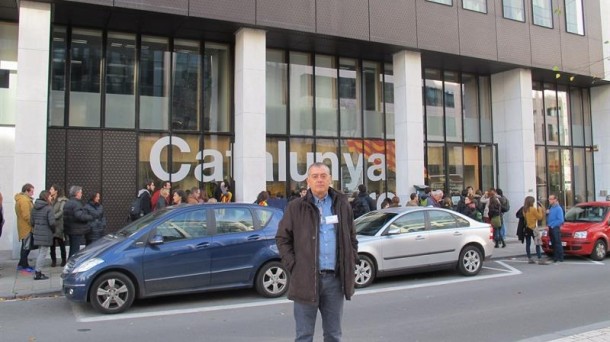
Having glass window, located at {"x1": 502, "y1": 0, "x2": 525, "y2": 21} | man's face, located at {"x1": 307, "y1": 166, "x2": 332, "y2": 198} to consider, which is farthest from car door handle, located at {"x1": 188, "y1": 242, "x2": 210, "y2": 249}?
glass window, located at {"x1": 502, "y1": 0, "x2": 525, "y2": 21}

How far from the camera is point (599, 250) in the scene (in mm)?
12531

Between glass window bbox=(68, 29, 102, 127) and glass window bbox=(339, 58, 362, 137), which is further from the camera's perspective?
glass window bbox=(339, 58, 362, 137)

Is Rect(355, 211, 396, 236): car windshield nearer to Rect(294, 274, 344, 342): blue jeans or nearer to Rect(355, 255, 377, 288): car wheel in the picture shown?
Rect(355, 255, 377, 288): car wheel

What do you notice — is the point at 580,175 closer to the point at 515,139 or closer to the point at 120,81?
the point at 515,139

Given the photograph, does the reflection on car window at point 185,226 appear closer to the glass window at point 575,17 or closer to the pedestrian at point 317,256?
the pedestrian at point 317,256

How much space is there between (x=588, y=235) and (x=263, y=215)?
338 inches

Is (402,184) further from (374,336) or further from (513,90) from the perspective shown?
(374,336)

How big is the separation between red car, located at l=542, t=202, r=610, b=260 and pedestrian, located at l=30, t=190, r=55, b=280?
11521 millimetres

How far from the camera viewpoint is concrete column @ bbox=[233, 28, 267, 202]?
45.4 ft

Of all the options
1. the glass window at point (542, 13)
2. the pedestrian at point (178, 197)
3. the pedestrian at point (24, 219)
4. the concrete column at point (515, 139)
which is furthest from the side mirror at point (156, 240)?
the glass window at point (542, 13)

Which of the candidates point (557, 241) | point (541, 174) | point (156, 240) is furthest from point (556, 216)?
point (541, 174)

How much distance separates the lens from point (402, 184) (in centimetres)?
1650

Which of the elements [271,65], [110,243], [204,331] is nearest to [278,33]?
[271,65]

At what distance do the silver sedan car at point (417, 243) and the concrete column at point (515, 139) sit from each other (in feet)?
30.9
